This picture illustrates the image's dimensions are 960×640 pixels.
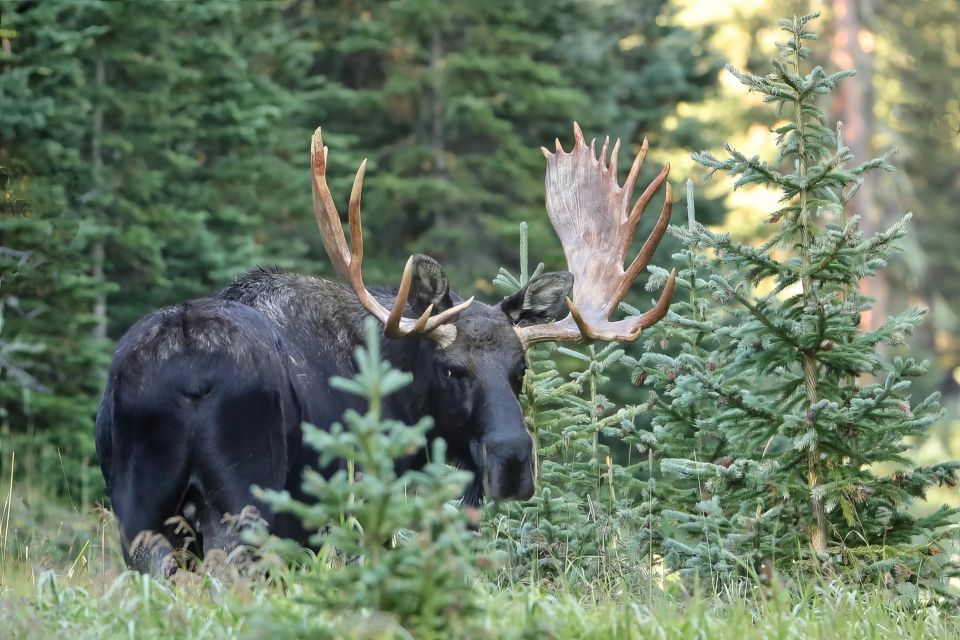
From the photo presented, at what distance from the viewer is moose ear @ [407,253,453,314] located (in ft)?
23.6

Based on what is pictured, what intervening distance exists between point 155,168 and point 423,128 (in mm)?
8131

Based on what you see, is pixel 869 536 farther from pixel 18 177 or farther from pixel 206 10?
pixel 206 10

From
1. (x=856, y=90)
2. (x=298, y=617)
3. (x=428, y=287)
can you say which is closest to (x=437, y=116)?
(x=856, y=90)

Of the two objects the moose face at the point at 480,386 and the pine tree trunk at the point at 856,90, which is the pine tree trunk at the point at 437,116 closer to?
the pine tree trunk at the point at 856,90

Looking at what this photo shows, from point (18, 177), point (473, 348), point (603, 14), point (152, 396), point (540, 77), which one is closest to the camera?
point (152, 396)

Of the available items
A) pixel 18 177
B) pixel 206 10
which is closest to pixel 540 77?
pixel 206 10

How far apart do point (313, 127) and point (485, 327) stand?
15.9 metres

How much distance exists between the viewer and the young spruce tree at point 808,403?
6.47 meters

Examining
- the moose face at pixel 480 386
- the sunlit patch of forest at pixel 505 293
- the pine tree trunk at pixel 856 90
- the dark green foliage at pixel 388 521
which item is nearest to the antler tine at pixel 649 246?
the sunlit patch of forest at pixel 505 293

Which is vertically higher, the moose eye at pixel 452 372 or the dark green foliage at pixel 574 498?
the moose eye at pixel 452 372

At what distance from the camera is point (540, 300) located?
7.67m

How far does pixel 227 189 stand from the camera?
18078 millimetres

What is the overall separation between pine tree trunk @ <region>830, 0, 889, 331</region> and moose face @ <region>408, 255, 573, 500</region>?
27510 mm

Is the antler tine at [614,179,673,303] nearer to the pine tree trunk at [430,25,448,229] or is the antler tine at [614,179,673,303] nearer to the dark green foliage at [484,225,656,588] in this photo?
the dark green foliage at [484,225,656,588]
